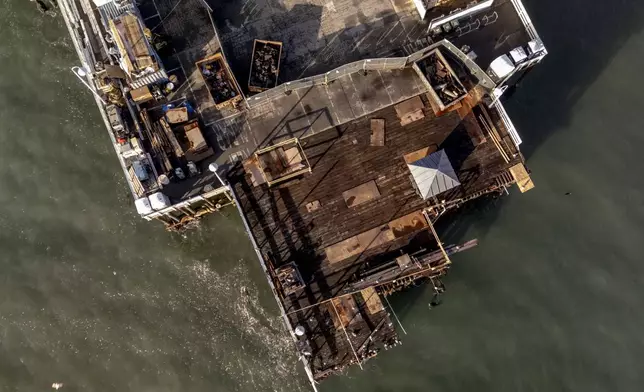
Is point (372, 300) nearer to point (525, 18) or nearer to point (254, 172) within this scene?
point (254, 172)

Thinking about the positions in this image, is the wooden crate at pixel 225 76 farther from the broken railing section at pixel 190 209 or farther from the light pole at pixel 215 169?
the broken railing section at pixel 190 209

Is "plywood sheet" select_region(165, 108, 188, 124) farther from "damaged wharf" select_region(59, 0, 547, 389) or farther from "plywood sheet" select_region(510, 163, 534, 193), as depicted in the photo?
"plywood sheet" select_region(510, 163, 534, 193)

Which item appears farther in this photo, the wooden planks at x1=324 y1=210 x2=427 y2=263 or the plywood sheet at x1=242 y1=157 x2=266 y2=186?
the plywood sheet at x1=242 y1=157 x2=266 y2=186

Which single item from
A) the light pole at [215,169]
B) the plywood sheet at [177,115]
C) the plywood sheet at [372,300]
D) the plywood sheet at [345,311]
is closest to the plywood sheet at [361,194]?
the plywood sheet at [372,300]

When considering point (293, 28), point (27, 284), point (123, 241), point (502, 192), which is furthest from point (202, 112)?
point (502, 192)

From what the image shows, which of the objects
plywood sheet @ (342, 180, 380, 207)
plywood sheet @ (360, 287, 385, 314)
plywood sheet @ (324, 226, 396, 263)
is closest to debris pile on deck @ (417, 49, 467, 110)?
plywood sheet @ (342, 180, 380, 207)

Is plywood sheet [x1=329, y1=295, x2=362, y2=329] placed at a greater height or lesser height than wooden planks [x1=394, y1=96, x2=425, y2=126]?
lesser

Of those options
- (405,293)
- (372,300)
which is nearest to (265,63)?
(372,300)
